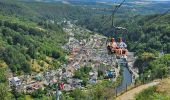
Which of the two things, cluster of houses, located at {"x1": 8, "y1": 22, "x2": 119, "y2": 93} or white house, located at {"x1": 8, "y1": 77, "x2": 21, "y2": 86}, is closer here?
cluster of houses, located at {"x1": 8, "y1": 22, "x2": 119, "y2": 93}

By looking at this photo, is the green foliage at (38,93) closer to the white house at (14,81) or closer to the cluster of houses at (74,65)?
the cluster of houses at (74,65)

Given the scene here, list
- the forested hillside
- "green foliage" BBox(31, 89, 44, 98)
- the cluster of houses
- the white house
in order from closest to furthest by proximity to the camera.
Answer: "green foliage" BBox(31, 89, 44, 98) < the cluster of houses < the white house < the forested hillside

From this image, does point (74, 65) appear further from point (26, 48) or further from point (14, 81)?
point (14, 81)

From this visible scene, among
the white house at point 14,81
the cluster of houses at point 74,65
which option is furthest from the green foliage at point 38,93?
the white house at point 14,81

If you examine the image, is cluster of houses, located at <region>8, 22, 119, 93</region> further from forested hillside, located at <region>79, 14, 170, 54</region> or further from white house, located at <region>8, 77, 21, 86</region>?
forested hillside, located at <region>79, 14, 170, 54</region>

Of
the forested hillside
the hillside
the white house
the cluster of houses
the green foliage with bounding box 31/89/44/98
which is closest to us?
the green foliage with bounding box 31/89/44/98

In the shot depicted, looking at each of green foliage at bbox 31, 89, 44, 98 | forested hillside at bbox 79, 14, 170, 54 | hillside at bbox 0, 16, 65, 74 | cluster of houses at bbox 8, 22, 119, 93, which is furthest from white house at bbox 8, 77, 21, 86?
forested hillside at bbox 79, 14, 170, 54

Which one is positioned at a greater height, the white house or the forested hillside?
the forested hillside

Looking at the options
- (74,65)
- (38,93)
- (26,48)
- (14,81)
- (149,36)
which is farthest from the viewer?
(149,36)

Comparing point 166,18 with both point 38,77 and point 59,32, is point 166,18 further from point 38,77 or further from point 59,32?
point 38,77

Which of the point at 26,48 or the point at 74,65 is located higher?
the point at 26,48

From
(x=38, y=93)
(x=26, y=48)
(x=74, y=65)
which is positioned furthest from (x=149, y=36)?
(x=38, y=93)
